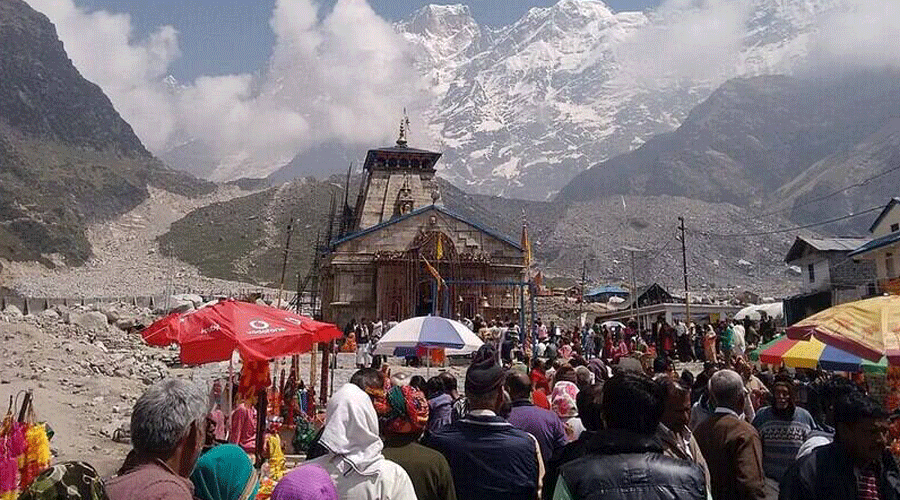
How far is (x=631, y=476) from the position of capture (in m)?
2.84

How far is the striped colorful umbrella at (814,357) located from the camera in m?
7.43

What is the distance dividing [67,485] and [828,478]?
3.25m

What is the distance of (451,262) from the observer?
33750 millimetres

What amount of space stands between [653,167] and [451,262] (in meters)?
145

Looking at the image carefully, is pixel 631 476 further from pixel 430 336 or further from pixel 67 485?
pixel 430 336

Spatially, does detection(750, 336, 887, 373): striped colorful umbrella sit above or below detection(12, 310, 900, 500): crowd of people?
above

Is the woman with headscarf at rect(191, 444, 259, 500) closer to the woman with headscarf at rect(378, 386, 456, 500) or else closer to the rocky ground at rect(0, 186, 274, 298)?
the woman with headscarf at rect(378, 386, 456, 500)

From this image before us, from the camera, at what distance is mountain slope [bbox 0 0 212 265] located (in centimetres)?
9256

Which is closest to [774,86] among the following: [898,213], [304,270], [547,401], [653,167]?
[653,167]

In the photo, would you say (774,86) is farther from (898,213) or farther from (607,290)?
(898,213)

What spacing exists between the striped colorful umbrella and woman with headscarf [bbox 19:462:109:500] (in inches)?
268

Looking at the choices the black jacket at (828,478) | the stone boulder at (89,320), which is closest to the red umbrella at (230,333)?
the black jacket at (828,478)

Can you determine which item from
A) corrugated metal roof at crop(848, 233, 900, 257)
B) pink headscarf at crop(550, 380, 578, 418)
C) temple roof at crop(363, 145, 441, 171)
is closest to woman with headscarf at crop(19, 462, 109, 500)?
pink headscarf at crop(550, 380, 578, 418)

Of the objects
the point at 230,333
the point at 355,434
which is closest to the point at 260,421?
the point at 230,333
